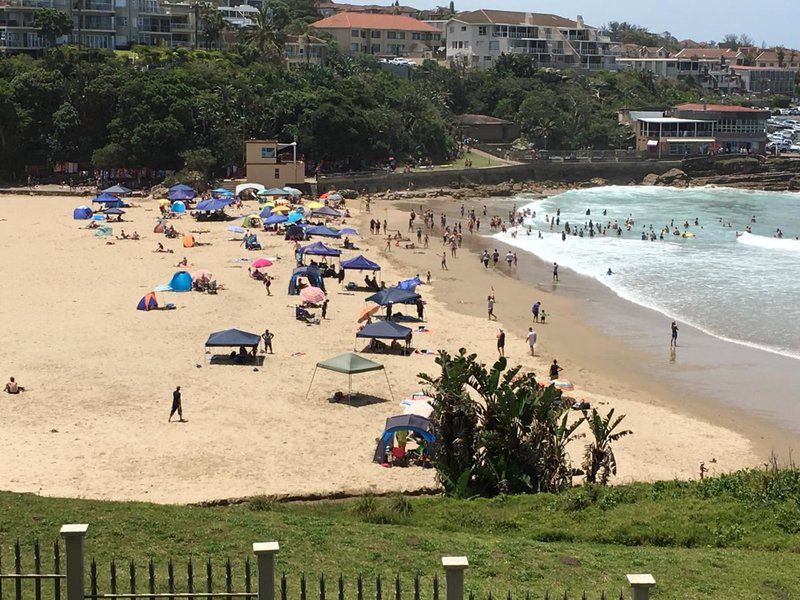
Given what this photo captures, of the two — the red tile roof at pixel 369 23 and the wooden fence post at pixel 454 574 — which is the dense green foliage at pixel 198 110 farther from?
the wooden fence post at pixel 454 574

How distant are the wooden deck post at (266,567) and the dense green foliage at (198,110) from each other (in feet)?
170

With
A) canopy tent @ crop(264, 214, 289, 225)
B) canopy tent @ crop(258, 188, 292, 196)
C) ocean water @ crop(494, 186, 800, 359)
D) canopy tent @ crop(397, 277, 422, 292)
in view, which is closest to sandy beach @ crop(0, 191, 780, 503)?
canopy tent @ crop(397, 277, 422, 292)

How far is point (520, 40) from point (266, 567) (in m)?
102

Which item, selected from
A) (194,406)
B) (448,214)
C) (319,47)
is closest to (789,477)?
(194,406)

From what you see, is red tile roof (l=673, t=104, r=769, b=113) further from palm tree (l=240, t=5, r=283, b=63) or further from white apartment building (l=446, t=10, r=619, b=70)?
palm tree (l=240, t=5, r=283, b=63)

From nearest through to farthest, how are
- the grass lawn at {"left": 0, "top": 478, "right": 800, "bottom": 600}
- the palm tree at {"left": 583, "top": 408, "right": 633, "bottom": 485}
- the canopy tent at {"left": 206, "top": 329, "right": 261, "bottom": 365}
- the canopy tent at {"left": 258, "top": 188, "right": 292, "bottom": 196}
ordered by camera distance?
Result: the grass lawn at {"left": 0, "top": 478, "right": 800, "bottom": 600}, the palm tree at {"left": 583, "top": 408, "right": 633, "bottom": 485}, the canopy tent at {"left": 206, "top": 329, "right": 261, "bottom": 365}, the canopy tent at {"left": 258, "top": 188, "right": 292, "bottom": 196}

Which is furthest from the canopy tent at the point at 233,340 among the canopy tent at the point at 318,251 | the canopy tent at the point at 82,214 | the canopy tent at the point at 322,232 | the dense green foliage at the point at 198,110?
the dense green foliage at the point at 198,110

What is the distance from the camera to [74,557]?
23.6 feet

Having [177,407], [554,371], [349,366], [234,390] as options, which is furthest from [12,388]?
[554,371]

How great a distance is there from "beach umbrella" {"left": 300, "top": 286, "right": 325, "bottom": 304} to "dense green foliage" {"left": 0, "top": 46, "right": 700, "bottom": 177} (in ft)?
101

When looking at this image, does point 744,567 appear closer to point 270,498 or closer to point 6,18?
point 270,498

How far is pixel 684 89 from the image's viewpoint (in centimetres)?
11231

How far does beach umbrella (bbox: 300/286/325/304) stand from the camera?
28672 millimetres

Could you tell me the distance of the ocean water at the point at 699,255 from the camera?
1216 inches
